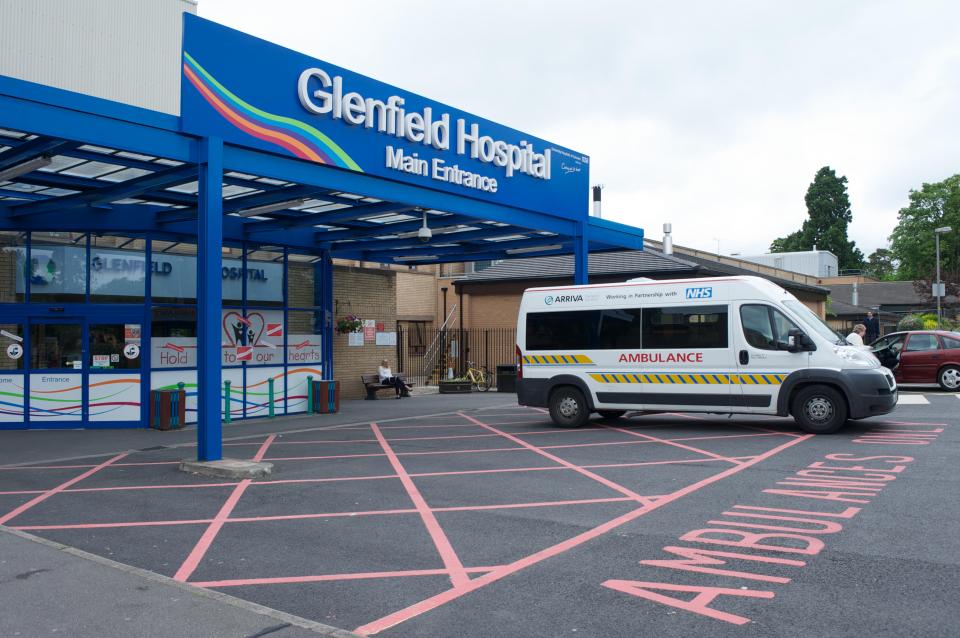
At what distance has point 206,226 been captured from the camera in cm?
1008

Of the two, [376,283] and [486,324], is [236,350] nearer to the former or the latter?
[376,283]

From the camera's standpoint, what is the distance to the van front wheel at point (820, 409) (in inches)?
465

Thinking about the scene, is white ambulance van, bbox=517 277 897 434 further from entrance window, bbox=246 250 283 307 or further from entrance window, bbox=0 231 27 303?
entrance window, bbox=0 231 27 303

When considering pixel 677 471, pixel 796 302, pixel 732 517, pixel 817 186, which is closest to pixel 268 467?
pixel 677 471

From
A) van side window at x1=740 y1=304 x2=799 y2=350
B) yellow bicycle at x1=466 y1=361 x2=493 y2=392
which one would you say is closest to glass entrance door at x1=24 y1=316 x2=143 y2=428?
van side window at x1=740 y1=304 x2=799 y2=350

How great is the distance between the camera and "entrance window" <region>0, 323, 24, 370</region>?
47.5 feet

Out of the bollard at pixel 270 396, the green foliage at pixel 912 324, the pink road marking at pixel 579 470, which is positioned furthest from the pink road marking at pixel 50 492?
the green foliage at pixel 912 324

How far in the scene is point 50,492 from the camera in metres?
8.92

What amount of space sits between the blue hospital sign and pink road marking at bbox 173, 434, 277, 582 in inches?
177

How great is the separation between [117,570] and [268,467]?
4125 mm

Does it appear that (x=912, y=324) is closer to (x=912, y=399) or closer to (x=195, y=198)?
(x=912, y=399)

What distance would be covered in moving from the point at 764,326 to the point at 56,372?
12279 millimetres

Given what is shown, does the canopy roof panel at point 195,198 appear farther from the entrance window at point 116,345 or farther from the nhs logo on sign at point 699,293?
the nhs logo on sign at point 699,293

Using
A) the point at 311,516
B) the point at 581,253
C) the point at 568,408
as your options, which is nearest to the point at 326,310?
the point at 581,253
